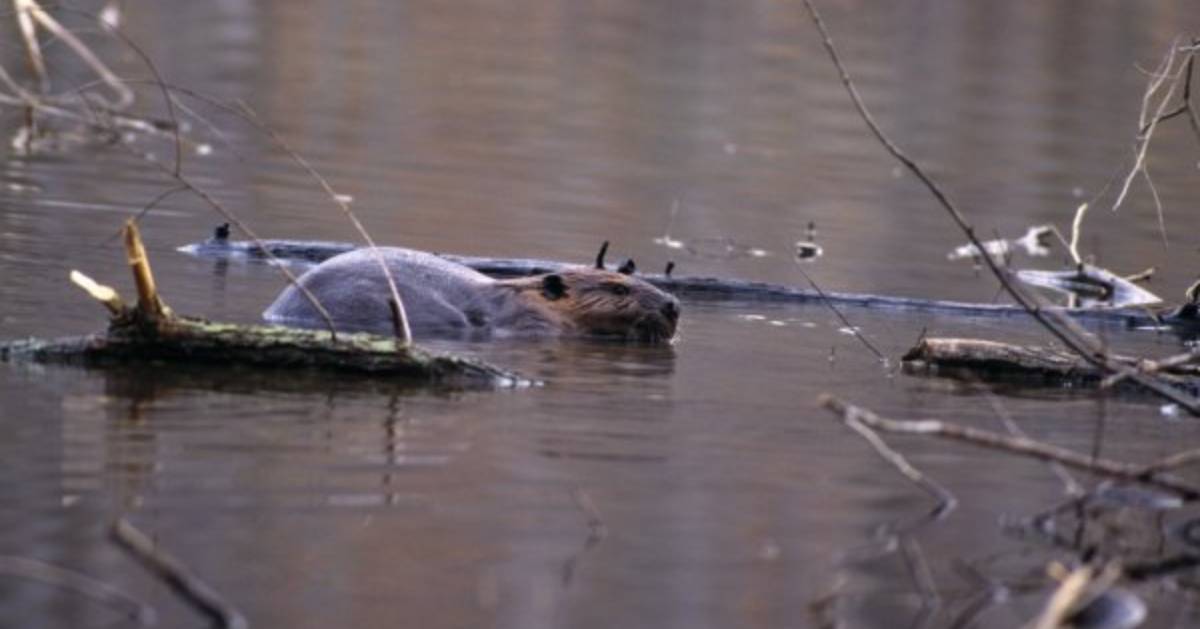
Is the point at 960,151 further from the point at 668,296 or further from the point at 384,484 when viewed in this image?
the point at 384,484

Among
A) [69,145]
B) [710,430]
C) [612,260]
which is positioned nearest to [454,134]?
[69,145]

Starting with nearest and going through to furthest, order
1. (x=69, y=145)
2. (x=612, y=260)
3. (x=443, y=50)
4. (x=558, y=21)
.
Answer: (x=612, y=260) < (x=69, y=145) < (x=443, y=50) < (x=558, y=21)

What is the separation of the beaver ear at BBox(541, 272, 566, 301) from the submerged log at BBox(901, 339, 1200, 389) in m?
1.47

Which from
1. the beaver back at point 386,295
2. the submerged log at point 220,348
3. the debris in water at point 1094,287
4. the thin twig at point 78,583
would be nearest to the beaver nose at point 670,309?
the beaver back at point 386,295

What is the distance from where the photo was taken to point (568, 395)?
8.12m

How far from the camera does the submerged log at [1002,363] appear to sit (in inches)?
347

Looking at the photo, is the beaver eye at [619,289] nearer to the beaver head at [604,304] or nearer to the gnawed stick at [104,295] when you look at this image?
the beaver head at [604,304]

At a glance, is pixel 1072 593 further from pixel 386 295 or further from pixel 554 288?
pixel 554 288

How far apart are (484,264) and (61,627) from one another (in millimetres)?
6010

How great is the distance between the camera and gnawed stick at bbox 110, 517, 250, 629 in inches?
181

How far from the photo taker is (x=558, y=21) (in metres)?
31.2

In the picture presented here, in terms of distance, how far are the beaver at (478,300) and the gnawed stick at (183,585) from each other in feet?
14.1

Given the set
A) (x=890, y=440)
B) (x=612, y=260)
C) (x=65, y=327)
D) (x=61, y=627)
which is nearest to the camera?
(x=61, y=627)

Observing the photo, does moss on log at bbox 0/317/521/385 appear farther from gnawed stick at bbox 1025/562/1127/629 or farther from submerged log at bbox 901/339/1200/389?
gnawed stick at bbox 1025/562/1127/629
